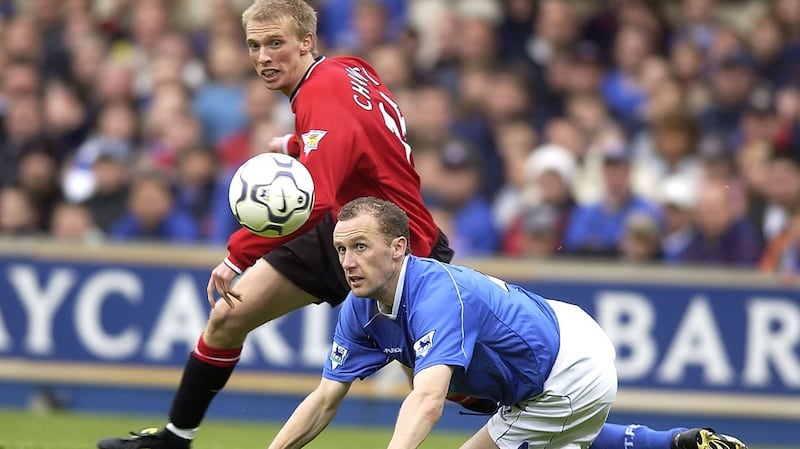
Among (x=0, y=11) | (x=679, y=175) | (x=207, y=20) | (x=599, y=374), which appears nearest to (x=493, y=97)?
(x=679, y=175)

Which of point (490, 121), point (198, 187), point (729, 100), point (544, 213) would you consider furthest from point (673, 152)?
point (198, 187)

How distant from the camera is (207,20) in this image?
52.2 ft

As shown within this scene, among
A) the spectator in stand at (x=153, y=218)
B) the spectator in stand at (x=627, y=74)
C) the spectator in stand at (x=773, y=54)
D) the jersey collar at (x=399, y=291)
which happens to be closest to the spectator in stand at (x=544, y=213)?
the spectator in stand at (x=627, y=74)

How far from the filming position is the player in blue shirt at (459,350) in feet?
20.0

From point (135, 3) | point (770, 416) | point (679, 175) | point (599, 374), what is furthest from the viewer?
point (135, 3)

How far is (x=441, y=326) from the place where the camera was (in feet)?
20.0

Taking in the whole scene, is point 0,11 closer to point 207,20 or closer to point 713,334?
point 207,20

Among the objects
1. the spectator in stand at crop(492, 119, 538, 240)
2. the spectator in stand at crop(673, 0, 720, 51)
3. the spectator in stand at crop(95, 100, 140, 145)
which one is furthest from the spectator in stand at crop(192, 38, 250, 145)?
the spectator in stand at crop(673, 0, 720, 51)

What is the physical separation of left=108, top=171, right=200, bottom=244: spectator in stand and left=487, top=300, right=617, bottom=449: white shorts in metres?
6.48

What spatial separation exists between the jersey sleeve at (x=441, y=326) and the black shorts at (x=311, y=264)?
132 cm

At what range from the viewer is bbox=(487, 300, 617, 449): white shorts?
665 centimetres

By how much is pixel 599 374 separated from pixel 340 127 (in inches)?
69.1

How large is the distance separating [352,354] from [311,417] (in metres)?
0.35

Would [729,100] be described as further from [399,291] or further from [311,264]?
[399,291]
